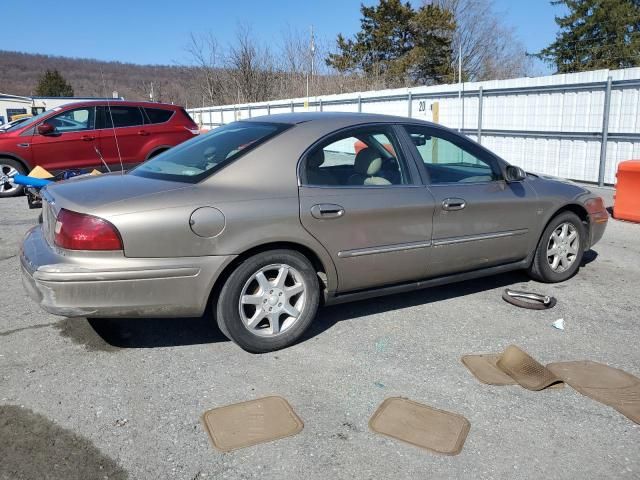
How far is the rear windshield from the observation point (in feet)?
12.5

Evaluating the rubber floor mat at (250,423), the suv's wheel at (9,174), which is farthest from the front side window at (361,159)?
the suv's wheel at (9,174)

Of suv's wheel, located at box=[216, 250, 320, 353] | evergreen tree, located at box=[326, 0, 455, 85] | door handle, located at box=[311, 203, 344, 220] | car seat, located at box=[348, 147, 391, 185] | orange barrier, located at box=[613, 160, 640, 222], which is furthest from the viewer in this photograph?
evergreen tree, located at box=[326, 0, 455, 85]

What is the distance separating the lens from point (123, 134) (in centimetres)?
1080

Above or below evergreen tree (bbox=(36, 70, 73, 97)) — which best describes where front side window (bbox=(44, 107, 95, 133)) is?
below

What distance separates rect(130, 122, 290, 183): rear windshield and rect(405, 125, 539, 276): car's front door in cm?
118

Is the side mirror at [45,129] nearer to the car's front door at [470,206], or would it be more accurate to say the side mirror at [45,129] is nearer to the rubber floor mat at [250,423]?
the car's front door at [470,206]

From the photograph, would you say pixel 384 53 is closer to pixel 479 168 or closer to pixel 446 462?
pixel 479 168

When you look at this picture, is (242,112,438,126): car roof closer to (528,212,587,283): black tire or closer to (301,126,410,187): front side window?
(301,126,410,187): front side window

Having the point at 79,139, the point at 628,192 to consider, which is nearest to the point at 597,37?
the point at 628,192

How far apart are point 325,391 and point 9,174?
31.5ft

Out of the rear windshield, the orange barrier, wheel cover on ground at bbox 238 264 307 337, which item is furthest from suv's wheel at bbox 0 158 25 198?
the orange barrier

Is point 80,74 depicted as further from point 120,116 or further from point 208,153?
point 208,153

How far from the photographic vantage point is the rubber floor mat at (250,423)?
2855 mm

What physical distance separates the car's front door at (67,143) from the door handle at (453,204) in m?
8.05
